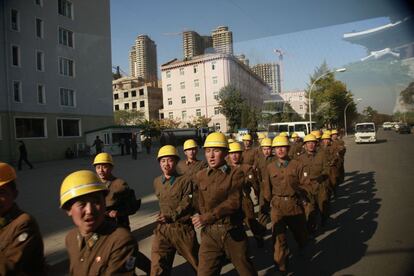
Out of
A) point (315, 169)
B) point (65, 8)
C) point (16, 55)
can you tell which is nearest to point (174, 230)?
point (315, 169)

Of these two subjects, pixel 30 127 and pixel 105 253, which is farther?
pixel 30 127

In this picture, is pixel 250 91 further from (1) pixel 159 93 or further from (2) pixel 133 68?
(2) pixel 133 68

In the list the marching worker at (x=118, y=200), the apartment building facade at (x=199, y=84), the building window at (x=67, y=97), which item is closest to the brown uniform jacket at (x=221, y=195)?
the marching worker at (x=118, y=200)

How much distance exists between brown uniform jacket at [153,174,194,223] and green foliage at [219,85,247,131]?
44.4m

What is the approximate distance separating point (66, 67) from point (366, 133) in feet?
86.7

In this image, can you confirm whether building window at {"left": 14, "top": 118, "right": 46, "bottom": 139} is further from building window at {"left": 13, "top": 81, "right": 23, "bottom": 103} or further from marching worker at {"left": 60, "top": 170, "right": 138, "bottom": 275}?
marching worker at {"left": 60, "top": 170, "right": 138, "bottom": 275}

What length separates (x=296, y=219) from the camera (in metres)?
4.41

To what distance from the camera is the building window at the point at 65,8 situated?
28.5 metres

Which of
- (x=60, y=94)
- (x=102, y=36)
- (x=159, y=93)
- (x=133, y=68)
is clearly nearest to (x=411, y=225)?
(x=60, y=94)

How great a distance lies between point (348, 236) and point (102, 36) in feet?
102

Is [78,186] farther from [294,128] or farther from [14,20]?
[294,128]

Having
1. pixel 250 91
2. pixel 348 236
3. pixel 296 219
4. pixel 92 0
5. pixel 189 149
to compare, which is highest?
pixel 92 0

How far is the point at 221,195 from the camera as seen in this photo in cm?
329

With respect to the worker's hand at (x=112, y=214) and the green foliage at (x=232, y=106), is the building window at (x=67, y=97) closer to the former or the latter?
the green foliage at (x=232, y=106)
